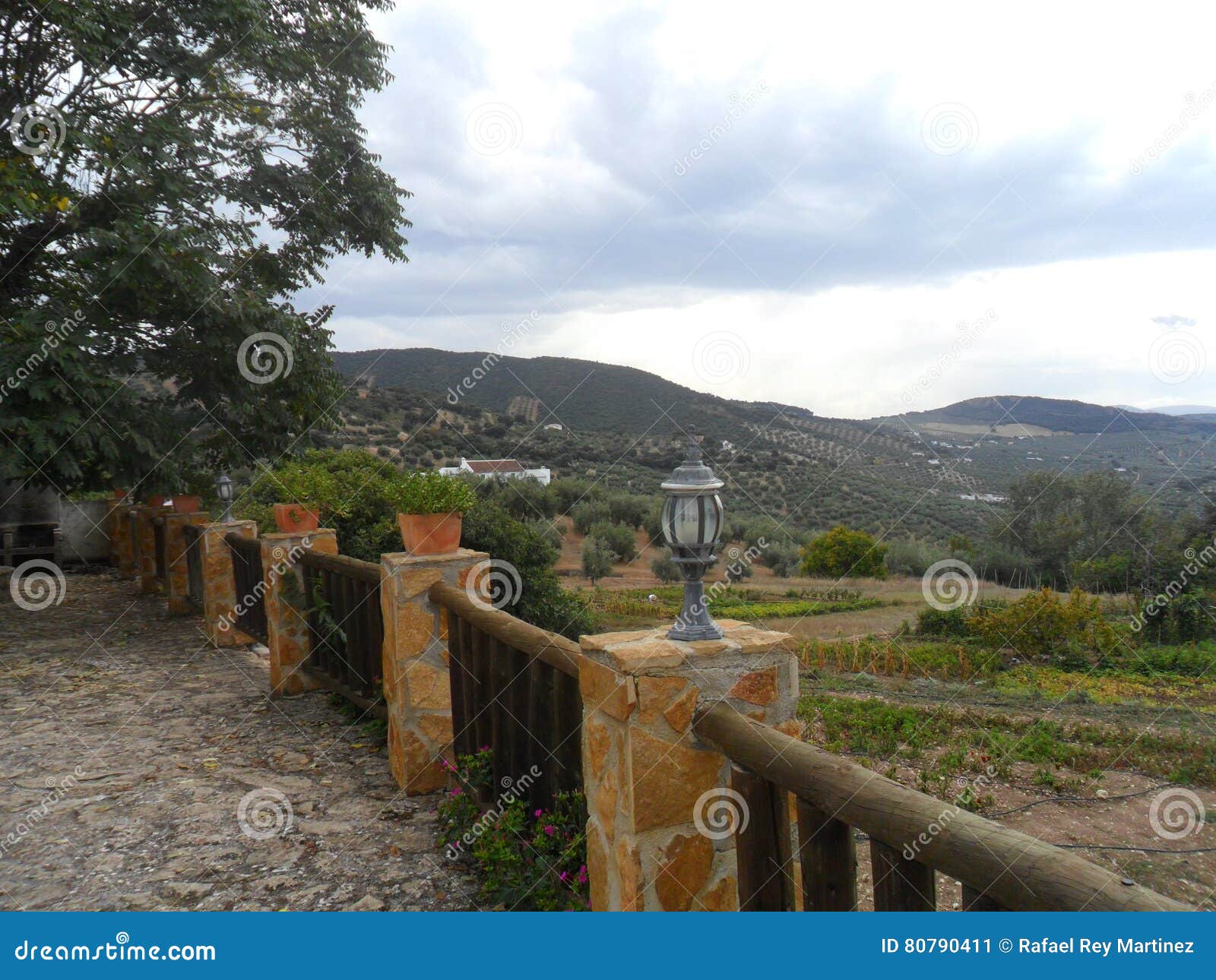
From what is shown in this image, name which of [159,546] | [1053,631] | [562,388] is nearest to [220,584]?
[159,546]

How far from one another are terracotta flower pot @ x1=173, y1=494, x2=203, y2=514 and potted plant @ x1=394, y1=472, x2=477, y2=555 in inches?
251

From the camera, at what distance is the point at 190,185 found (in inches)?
372

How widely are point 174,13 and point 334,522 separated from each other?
624 centimetres

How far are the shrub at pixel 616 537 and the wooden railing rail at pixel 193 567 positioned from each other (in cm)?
1565

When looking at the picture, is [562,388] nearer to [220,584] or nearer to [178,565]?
[178,565]

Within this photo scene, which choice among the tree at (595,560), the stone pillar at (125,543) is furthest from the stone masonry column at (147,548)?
the tree at (595,560)

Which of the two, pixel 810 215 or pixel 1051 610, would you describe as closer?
pixel 810 215

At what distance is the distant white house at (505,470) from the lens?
617 inches

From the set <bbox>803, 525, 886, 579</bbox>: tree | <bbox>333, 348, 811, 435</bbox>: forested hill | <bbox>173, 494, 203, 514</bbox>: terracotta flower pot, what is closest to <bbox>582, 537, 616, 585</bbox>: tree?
<bbox>333, 348, 811, 435</bbox>: forested hill

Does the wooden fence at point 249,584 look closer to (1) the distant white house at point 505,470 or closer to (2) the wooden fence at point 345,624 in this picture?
(2) the wooden fence at point 345,624

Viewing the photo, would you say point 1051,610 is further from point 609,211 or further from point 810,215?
point 609,211

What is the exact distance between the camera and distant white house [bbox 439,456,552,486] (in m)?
15.7

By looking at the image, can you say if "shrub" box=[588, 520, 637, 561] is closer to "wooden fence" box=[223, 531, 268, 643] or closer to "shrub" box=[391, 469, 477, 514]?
"wooden fence" box=[223, 531, 268, 643]

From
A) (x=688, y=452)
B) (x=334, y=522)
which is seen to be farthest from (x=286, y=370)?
(x=688, y=452)
